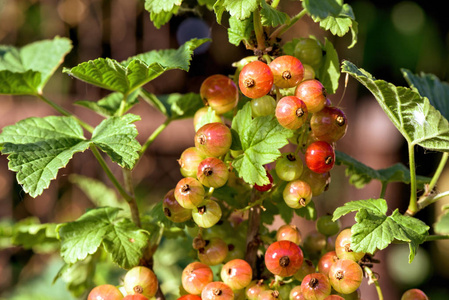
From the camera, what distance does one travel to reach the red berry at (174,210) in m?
0.47

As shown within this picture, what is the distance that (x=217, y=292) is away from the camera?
447 mm

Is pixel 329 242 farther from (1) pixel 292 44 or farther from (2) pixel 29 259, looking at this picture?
(2) pixel 29 259

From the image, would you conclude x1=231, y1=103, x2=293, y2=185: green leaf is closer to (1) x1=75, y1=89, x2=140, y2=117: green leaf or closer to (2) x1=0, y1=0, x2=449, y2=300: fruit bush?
(2) x1=0, y1=0, x2=449, y2=300: fruit bush

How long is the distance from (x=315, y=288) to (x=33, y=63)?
54cm

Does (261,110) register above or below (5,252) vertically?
above

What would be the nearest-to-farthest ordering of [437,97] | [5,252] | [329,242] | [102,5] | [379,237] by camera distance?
[379,237], [329,242], [437,97], [5,252], [102,5]

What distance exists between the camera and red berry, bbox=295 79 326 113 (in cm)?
45

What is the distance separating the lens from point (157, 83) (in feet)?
6.79

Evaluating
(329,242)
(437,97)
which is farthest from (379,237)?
(437,97)

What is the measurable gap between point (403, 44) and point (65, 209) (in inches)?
64.8

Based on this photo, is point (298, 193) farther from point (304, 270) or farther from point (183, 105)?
point (183, 105)

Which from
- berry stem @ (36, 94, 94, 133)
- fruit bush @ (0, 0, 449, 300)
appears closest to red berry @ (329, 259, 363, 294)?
Result: fruit bush @ (0, 0, 449, 300)

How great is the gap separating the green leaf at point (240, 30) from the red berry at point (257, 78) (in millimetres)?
48

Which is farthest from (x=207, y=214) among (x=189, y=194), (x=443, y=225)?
(x=443, y=225)
